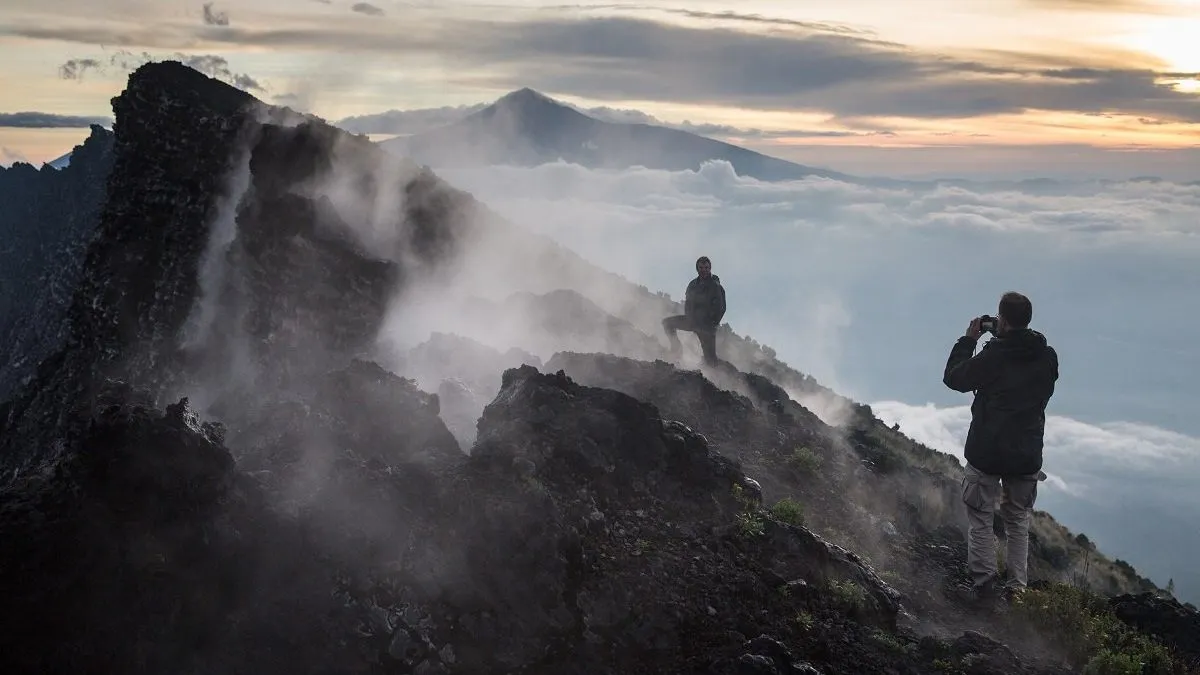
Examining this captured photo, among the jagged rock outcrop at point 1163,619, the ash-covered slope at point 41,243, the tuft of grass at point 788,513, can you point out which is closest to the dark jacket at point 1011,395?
the tuft of grass at point 788,513

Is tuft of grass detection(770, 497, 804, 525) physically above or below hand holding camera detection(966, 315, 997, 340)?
below

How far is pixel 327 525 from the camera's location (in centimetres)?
1096

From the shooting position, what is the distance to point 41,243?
219 feet

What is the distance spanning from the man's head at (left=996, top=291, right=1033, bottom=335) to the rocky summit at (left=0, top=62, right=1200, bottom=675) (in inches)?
160

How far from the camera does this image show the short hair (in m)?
11.9

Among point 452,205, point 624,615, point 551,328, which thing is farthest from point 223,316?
point 624,615

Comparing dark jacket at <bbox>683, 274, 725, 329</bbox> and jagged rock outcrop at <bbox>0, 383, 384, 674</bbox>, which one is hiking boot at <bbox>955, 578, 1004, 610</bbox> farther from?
dark jacket at <bbox>683, 274, 725, 329</bbox>

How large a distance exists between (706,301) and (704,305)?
0.56ft

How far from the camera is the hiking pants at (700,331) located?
23625 mm

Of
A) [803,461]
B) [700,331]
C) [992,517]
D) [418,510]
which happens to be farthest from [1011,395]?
[700,331]

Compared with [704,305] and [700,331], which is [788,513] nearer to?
[704,305]

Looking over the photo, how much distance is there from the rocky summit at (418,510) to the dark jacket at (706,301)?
1.93m

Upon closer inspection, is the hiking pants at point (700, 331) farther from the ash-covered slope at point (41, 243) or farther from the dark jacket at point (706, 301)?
the ash-covered slope at point (41, 243)

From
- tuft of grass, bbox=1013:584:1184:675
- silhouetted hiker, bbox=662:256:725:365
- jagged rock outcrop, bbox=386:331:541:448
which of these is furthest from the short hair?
jagged rock outcrop, bbox=386:331:541:448
